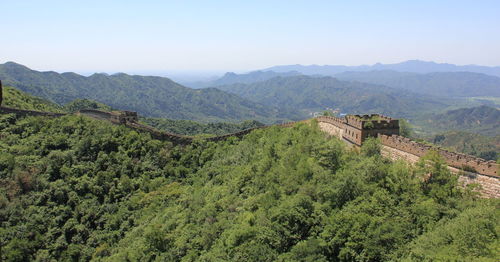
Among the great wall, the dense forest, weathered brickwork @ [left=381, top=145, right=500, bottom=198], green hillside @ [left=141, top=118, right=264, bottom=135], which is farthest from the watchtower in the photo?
green hillside @ [left=141, top=118, right=264, bottom=135]

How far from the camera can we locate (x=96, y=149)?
4753 centimetres

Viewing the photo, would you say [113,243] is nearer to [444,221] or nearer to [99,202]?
[99,202]

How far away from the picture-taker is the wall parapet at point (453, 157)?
2214 centimetres

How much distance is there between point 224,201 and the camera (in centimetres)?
3294

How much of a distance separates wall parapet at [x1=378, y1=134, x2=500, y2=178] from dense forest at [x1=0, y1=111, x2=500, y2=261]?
48.0 inches

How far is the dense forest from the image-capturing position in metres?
20.3

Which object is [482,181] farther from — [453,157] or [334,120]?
[334,120]

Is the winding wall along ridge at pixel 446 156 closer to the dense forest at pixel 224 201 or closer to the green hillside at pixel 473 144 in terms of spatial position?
the dense forest at pixel 224 201

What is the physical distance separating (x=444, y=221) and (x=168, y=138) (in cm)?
3974

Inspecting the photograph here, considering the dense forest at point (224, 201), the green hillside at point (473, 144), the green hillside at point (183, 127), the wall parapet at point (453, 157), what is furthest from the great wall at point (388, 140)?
the green hillside at point (473, 144)

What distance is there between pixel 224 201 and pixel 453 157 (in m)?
18.6

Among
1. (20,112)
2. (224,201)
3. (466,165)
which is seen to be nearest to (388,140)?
(466,165)

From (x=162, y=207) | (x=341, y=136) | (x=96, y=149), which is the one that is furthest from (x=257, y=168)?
(x=96, y=149)

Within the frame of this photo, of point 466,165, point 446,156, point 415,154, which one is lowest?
point 415,154
